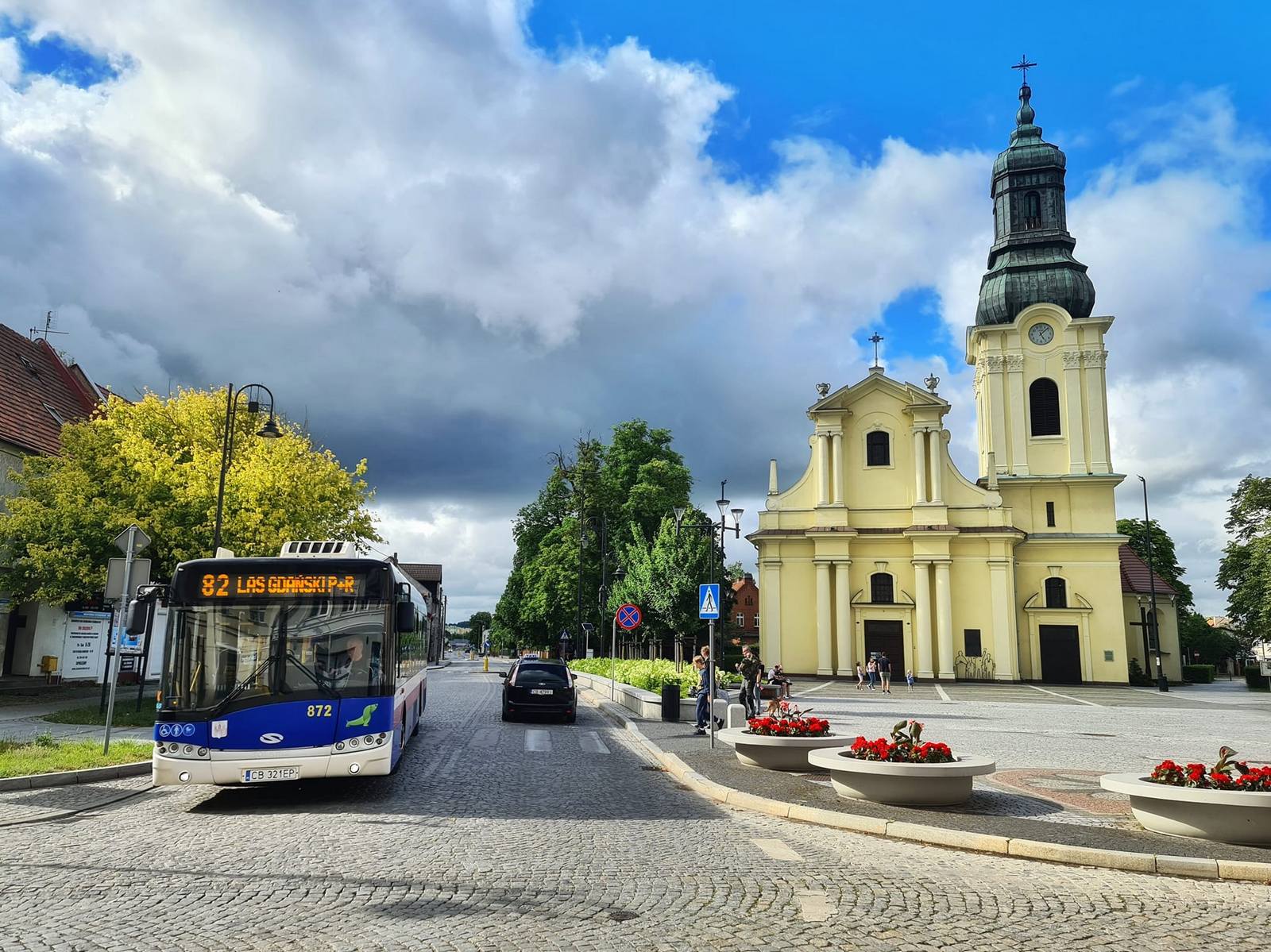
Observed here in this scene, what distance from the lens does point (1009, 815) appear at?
970 cm

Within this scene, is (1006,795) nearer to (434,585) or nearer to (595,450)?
(595,450)

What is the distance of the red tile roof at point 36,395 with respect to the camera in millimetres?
30500

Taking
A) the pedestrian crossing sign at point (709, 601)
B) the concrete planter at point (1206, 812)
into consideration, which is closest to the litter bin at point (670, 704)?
the pedestrian crossing sign at point (709, 601)

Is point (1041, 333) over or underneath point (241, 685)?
over

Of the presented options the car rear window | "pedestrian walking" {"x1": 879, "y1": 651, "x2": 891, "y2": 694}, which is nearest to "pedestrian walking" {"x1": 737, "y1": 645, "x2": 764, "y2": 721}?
the car rear window

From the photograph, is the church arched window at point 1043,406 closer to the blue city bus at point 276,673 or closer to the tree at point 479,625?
the blue city bus at point 276,673

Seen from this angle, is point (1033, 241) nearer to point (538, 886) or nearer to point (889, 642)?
point (889, 642)

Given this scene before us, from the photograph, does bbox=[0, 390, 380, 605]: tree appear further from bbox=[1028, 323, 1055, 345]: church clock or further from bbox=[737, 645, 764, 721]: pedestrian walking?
bbox=[1028, 323, 1055, 345]: church clock

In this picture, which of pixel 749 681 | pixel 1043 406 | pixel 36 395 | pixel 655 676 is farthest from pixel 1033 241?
pixel 36 395

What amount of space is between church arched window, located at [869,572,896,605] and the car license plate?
1575 inches

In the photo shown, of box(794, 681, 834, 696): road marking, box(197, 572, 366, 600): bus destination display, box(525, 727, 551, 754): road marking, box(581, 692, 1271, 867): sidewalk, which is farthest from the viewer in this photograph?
box(794, 681, 834, 696): road marking

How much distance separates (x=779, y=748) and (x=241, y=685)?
7.03m

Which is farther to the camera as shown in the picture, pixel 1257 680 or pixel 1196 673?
pixel 1196 673

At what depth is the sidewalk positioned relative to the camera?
813cm
